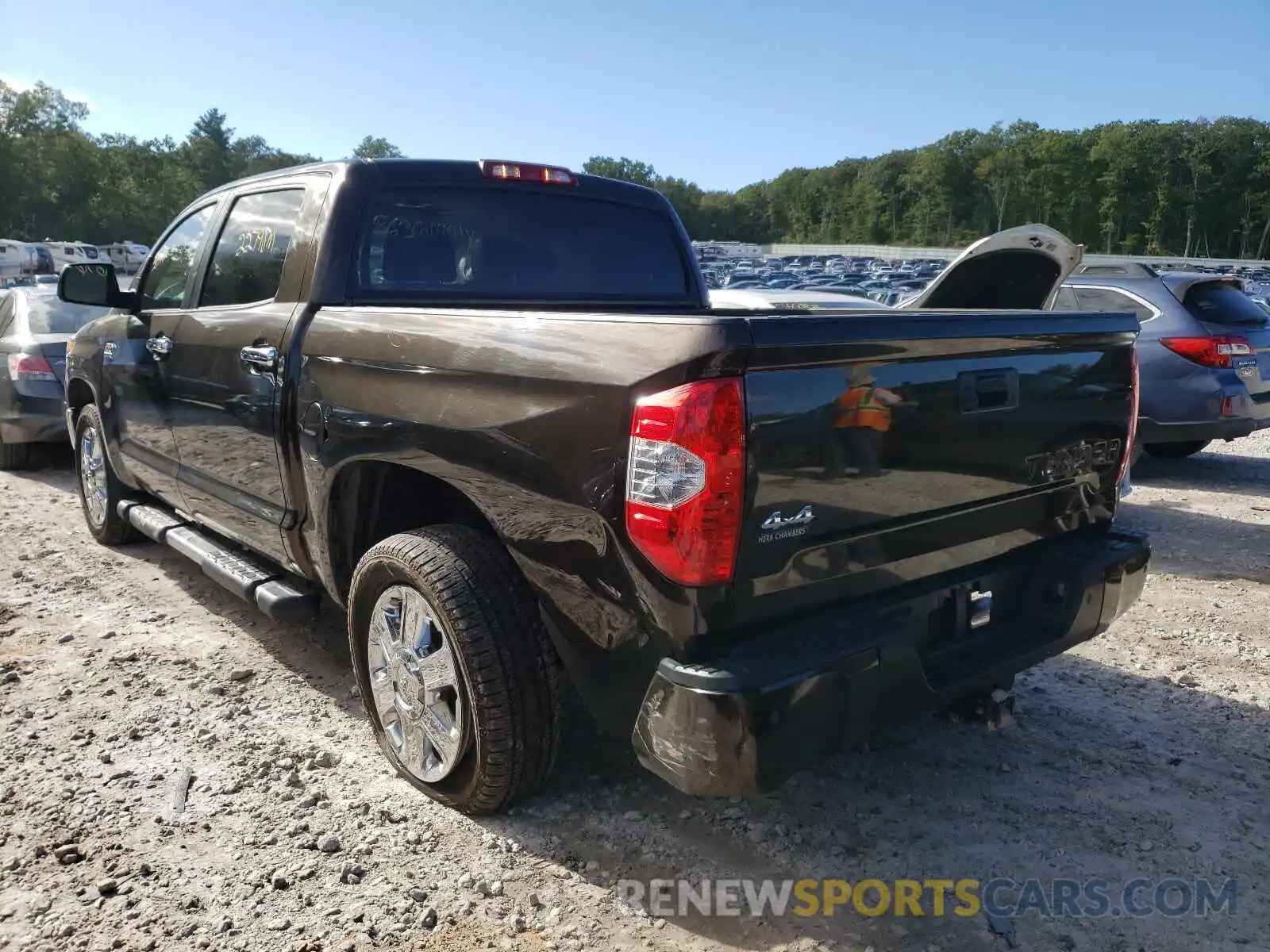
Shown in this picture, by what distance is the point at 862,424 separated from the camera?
229cm

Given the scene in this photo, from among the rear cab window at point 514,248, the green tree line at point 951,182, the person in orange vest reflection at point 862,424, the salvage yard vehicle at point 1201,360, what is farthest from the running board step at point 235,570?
the green tree line at point 951,182

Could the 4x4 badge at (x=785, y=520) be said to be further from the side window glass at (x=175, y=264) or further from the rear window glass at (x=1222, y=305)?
the rear window glass at (x=1222, y=305)

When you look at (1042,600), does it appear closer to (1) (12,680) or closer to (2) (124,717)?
(2) (124,717)

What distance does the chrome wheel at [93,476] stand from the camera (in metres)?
5.57

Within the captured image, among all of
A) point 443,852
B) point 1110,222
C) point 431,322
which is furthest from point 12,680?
point 1110,222

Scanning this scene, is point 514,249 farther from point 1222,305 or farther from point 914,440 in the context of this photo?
point 1222,305

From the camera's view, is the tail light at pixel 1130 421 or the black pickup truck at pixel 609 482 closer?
the black pickup truck at pixel 609 482

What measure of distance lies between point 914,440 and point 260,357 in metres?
2.31

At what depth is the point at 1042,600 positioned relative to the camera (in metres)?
2.91

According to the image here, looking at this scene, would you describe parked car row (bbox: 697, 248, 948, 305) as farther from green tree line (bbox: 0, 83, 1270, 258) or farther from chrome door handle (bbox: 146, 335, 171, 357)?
chrome door handle (bbox: 146, 335, 171, 357)

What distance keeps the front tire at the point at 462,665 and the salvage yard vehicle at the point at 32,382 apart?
6.00m

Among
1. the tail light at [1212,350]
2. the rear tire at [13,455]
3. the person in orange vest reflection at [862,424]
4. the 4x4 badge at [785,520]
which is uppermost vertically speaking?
the person in orange vest reflection at [862,424]

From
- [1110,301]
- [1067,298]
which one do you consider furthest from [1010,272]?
[1067,298]

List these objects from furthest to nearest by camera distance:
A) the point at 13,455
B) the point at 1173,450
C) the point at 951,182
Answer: the point at 951,182, the point at 1173,450, the point at 13,455
